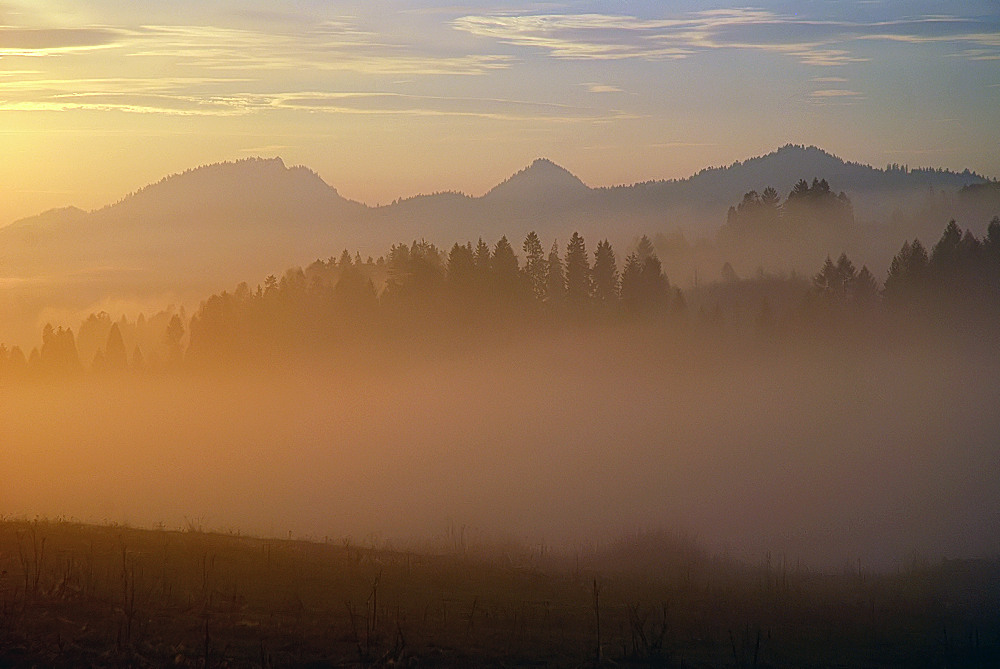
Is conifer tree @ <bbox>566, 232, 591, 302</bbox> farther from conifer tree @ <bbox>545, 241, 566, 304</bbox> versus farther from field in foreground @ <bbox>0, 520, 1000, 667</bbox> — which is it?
field in foreground @ <bbox>0, 520, 1000, 667</bbox>

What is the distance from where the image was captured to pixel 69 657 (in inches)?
1163

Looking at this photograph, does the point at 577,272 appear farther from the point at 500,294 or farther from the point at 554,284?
the point at 500,294

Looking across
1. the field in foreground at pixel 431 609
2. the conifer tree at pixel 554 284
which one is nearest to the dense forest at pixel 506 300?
the conifer tree at pixel 554 284

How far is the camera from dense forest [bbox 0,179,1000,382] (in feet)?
292

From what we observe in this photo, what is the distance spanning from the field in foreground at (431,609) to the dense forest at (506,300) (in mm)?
43944

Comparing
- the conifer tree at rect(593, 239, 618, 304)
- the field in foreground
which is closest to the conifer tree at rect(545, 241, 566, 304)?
the conifer tree at rect(593, 239, 618, 304)

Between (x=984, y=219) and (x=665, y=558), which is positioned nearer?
(x=665, y=558)

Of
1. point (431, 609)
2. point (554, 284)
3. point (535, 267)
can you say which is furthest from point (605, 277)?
point (431, 609)

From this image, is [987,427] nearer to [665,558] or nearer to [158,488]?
[665,558]

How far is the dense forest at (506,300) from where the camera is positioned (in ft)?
292

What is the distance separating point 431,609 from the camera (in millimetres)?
36281

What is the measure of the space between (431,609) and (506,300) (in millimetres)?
60345

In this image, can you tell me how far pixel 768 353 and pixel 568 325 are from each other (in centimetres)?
1641

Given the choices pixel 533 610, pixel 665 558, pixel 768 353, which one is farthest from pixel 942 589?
pixel 768 353
